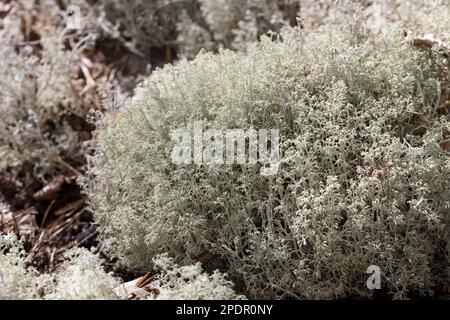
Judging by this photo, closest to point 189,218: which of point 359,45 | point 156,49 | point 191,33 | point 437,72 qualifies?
point 359,45

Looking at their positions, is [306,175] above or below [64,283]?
above

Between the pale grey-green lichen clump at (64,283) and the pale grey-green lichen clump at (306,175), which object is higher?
the pale grey-green lichen clump at (306,175)

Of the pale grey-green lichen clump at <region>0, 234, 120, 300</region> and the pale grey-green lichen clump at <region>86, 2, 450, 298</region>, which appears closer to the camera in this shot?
the pale grey-green lichen clump at <region>0, 234, 120, 300</region>

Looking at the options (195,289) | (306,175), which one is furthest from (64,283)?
(306,175)

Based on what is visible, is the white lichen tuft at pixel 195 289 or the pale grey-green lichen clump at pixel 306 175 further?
the pale grey-green lichen clump at pixel 306 175

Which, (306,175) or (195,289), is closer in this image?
(195,289)

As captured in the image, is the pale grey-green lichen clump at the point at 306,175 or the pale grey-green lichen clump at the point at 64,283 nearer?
the pale grey-green lichen clump at the point at 64,283

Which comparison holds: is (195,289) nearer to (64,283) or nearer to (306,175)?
(64,283)

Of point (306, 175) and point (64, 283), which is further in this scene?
point (306, 175)

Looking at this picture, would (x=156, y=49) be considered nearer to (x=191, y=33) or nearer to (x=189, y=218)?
(x=191, y=33)
